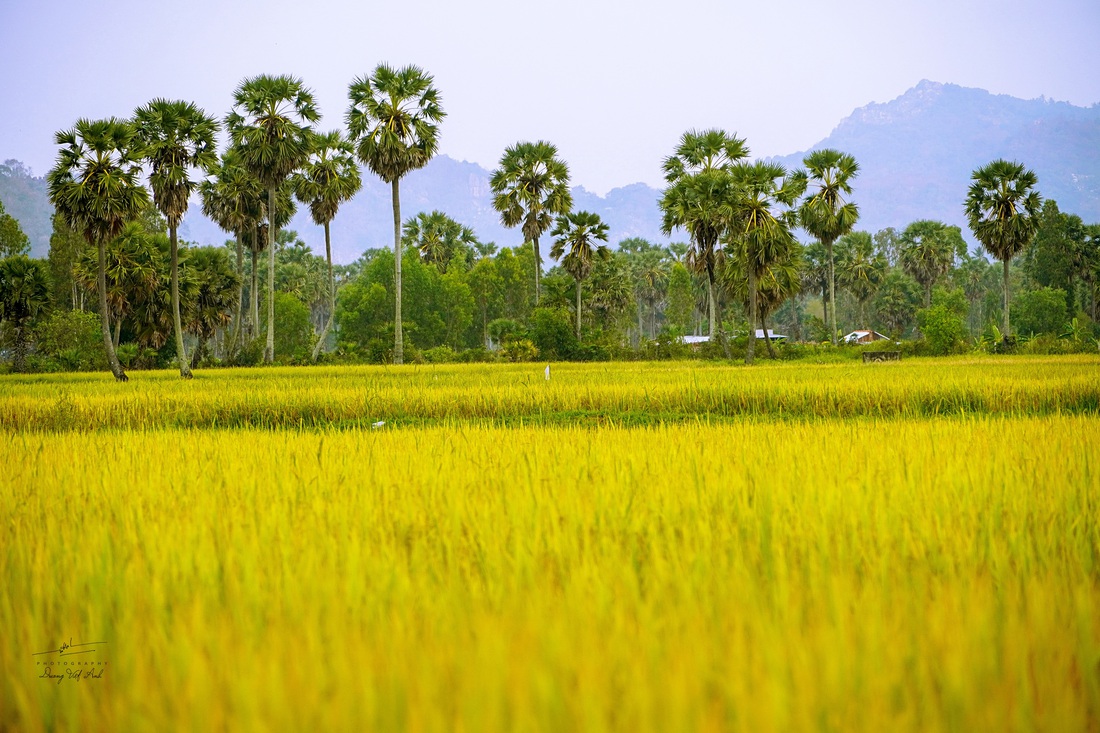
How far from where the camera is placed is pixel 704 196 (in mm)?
38156

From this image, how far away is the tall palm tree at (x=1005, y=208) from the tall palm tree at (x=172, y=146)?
40.2 m

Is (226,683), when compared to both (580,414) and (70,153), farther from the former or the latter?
(70,153)

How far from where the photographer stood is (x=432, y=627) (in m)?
2.72

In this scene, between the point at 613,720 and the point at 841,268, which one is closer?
the point at 613,720

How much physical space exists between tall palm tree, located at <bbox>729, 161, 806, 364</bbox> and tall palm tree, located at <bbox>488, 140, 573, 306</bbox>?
1343 cm

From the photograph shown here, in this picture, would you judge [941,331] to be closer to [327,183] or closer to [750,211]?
[750,211]

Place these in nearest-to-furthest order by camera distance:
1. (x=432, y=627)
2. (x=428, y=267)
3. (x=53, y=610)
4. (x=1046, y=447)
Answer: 1. (x=432, y=627)
2. (x=53, y=610)
3. (x=1046, y=447)
4. (x=428, y=267)

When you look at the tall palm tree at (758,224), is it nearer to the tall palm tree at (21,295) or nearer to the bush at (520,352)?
the bush at (520,352)

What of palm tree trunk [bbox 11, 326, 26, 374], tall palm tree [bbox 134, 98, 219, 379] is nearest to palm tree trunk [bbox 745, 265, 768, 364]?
tall palm tree [bbox 134, 98, 219, 379]

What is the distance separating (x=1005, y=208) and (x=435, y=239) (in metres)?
44.2

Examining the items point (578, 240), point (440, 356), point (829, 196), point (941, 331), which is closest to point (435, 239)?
point (578, 240)

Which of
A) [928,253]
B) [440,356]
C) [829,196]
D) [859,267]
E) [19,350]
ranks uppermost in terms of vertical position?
[829,196]

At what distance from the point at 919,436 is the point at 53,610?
7990 mm

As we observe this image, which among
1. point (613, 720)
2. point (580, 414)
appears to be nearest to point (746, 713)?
point (613, 720)
